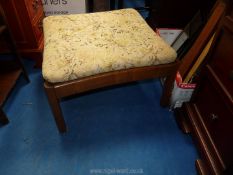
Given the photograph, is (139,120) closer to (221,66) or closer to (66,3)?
(221,66)

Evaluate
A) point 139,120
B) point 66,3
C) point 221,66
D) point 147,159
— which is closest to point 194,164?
point 147,159

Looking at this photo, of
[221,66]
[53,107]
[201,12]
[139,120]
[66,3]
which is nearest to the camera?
[221,66]

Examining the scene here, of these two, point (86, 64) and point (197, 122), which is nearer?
point (86, 64)

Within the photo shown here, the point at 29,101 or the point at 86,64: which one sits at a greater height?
the point at 86,64

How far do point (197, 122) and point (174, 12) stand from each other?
79 cm

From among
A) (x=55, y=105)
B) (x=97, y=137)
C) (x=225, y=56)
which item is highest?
(x=225, y=56)

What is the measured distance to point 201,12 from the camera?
4.25ft

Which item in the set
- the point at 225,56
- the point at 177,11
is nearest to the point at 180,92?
the point at 225,56

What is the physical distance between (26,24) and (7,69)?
0.32 meters

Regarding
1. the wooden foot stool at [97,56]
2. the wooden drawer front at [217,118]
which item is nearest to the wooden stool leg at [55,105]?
the wooden foot stool at [97,56]

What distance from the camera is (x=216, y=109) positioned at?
0.85 meters

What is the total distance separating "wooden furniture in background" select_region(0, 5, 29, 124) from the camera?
1.08m

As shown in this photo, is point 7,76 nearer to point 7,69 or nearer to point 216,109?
point 7,69

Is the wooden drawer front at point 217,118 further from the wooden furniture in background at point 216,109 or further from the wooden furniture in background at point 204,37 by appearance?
the wooden furniture in background at point 204,37
